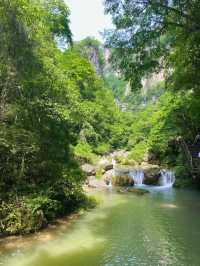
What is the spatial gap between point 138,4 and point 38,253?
283 inches

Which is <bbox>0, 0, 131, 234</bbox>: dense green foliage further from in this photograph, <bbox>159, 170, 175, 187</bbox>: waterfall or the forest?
<bbox>159, 170, 175, 187</bbox>: waterfall

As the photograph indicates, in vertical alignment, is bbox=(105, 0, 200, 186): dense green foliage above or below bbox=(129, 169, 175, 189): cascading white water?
above

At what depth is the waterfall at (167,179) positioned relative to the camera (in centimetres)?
2415

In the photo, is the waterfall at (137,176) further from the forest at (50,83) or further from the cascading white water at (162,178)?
the forest at (50,83)

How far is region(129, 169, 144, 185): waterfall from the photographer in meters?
24.8

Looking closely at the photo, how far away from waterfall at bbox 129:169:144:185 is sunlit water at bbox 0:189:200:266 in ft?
30.6

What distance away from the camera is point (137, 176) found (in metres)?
25.2

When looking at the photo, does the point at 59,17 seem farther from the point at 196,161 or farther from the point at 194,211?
the point at 194,211

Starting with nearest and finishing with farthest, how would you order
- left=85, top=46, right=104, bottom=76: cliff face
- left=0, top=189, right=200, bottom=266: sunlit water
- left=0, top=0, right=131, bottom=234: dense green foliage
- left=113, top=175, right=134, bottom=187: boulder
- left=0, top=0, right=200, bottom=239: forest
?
left=0, top=0, right=200, bottom=239: forest
left=0, top=189, right=200, bottom=266: sunlit water
left=0, top=0, right=131, bottom=234: dense green foliage
left=113, top=175, right=134, bottom=187: boulder
left=85, top=46, right=104, bottom=76: cliff face

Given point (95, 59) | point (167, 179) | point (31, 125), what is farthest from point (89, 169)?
point (95, 59)

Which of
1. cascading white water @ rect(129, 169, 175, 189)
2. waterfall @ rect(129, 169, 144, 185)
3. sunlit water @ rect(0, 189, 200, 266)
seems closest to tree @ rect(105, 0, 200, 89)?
sunlit water @ rect(0, 189, 200, 266)

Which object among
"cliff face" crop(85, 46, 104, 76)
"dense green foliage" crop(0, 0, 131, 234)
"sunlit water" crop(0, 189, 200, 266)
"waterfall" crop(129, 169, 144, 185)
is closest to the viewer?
"sunlit water" crop(0, 189, 200, 266)

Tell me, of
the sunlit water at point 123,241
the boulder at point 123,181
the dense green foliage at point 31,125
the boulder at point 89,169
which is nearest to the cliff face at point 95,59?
the boulder at point 89,169

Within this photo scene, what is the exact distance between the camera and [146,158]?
3284 cm
